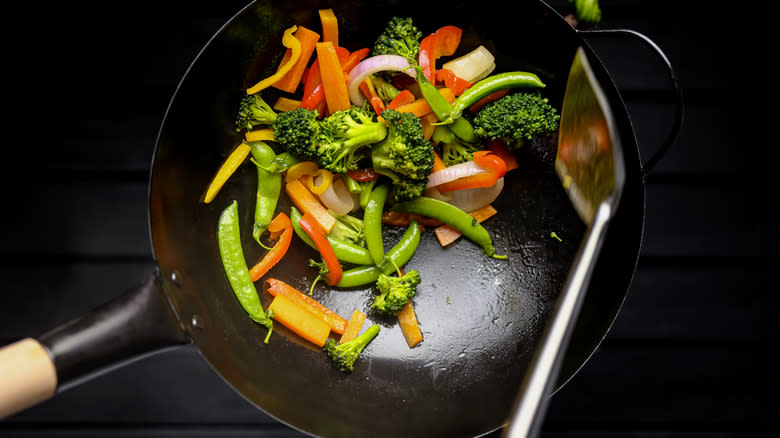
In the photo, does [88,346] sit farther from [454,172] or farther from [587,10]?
[587,10]

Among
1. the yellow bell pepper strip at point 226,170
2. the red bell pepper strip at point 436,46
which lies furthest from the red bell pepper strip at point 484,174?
the yellow bell pepper strip at point 226,170

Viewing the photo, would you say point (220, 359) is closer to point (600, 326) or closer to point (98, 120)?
point (98, 120)

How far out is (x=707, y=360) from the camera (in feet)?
6.70

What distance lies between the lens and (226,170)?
1585 millimetres

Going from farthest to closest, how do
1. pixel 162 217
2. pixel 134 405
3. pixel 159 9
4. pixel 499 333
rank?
pixel 134 405 → pixel 159 9 → pixel 499 333 → pixel 162 217

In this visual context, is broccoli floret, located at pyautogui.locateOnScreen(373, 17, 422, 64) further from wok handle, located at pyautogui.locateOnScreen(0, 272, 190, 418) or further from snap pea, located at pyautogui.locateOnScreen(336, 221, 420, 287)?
wok handle, located at pyautogui.locateOnScreen(0, 272, 190, 418)

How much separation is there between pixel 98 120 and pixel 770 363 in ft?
8.68

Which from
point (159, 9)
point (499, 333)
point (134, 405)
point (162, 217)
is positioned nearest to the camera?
point (162, 217)

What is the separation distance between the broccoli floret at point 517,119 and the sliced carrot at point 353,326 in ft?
2.20

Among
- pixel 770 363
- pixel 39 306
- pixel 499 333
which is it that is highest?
pixel 39 306

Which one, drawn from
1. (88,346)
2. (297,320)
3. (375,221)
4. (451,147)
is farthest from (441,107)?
(88,346)

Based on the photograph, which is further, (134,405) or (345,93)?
(134,405)

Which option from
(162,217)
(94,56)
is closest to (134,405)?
(162,217)

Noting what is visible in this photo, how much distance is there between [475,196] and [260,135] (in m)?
A: 0.69
